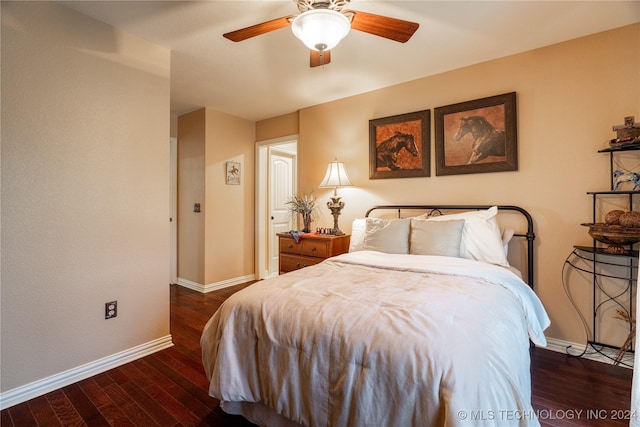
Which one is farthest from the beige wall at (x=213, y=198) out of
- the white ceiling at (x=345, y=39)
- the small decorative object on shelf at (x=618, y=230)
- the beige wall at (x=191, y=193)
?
the small decorative object on shelf at (x=618, y=230)

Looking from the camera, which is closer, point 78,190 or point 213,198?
point 78,190

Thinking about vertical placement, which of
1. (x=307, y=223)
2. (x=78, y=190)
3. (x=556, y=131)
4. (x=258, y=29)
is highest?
(x=258, y=29)

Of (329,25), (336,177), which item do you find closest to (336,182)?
(336,177)

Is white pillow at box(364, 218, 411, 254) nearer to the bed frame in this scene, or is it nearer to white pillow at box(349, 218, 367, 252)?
white pillow at box(349, 218, 367, 252)

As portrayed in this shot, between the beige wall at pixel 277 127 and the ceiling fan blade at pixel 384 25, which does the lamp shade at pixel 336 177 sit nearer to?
the beige wall at pixel 277 127

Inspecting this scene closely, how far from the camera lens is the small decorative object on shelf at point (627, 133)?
198cm

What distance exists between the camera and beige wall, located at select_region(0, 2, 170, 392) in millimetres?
1796

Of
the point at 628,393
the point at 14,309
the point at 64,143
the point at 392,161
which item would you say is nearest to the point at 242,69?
the point at 64,143

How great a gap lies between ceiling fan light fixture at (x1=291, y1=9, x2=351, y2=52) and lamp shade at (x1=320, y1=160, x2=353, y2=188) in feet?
6.08

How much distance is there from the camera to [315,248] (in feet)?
10.8

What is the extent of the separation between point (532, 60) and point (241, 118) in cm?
351

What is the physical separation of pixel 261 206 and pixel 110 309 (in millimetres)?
2588

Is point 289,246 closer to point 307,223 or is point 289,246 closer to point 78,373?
point 307,223

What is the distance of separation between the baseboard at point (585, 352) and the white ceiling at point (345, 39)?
2.40 meters
